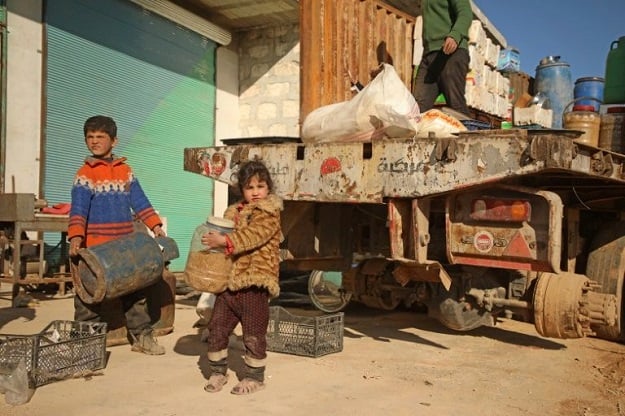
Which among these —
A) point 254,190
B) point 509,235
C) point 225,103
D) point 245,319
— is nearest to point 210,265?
point 245,319

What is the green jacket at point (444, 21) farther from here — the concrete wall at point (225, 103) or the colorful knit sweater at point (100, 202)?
the concrete wall at point (225, 103)

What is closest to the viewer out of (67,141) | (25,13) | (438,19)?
(438,19)

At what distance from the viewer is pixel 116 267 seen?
11.7 ft

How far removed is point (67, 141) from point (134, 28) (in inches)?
90.5

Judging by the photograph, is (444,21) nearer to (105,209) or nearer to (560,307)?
(560,307)

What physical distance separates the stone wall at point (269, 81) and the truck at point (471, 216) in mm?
6098

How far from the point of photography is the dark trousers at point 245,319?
3.17 m

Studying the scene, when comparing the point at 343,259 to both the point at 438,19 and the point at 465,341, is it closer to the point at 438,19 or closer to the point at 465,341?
the point at 465,341

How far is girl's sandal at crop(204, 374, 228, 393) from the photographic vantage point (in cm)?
312

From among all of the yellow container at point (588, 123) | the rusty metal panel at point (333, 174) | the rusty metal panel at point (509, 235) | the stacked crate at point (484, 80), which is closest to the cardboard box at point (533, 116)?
the stacked crate at point (484, 80)

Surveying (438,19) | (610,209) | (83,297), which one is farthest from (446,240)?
Answer: (438,19)

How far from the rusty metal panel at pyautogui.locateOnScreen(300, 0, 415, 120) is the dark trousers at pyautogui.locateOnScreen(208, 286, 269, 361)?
2.17 metres

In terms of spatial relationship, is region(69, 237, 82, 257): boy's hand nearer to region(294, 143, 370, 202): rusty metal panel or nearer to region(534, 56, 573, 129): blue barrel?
region(294, 143, 370, 202): rusty metal panel

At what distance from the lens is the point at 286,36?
10.9m
